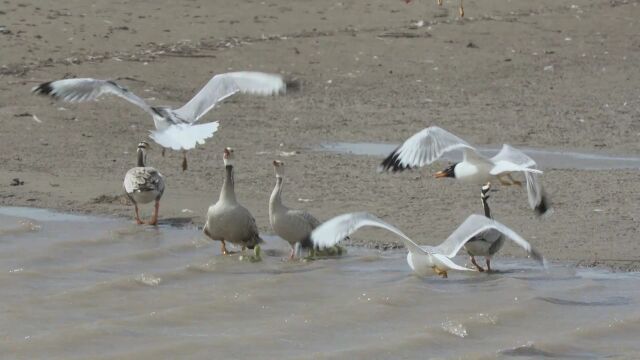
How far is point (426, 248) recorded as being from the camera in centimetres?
880

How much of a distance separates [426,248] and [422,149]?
5.04 ft

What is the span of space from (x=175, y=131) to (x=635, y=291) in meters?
4.04

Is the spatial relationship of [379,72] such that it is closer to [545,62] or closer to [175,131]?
[545,62]

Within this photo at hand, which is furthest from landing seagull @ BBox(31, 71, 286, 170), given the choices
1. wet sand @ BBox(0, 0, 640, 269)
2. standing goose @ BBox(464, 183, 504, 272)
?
standing goose @ BBox(464, 183, 504, 272)

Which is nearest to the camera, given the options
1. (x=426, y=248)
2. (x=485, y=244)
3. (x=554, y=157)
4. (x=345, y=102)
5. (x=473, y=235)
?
(x=473, y=235)

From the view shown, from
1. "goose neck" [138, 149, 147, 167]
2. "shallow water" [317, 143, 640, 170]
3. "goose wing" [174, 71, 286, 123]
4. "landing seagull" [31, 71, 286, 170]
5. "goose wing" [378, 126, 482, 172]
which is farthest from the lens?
"shallow water" [317, 143, 640, 170]

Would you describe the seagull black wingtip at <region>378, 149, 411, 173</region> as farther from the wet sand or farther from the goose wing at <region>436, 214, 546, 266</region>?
the goose wing at <region>436, 214, 546, 266</region>

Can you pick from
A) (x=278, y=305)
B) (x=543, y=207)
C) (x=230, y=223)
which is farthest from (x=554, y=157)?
(x=278, y=305)

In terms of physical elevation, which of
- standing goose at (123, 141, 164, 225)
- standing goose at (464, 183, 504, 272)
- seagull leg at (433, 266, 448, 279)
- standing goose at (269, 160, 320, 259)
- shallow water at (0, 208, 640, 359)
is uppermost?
standing goose at (123, 141, 164, 225)

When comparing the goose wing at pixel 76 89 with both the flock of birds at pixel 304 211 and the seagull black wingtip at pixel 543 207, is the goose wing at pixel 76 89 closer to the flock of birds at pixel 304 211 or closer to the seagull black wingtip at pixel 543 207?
the flock of birds at pixel 304 211

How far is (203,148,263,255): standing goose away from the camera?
9812 millimetres

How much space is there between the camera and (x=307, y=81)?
54.7 ft

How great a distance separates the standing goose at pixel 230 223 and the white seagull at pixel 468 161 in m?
1.06

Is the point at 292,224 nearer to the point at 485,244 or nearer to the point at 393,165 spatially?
the point at 393,165
